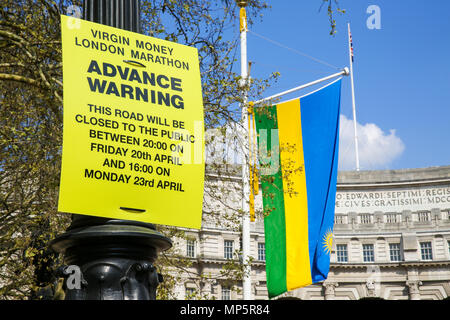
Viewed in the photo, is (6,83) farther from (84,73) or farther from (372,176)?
(372,176)

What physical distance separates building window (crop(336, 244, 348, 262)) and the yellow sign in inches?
2416

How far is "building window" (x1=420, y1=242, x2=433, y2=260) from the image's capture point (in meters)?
63.0

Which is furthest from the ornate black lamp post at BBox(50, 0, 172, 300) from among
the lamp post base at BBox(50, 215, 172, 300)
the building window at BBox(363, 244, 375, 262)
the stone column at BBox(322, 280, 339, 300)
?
the building window at BBox(363, 244, 375, 262)

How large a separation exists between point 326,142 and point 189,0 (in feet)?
44.1

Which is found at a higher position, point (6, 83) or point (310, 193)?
point (6, 83)

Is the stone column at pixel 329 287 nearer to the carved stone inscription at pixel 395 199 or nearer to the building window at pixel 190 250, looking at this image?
the carved stone inscription at pixel 395 199

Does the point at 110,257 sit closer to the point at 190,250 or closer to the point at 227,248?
the point at 190,250

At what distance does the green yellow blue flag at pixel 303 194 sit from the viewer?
Answer: 23.0 metres

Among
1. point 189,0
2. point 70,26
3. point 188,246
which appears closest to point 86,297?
point 70,26

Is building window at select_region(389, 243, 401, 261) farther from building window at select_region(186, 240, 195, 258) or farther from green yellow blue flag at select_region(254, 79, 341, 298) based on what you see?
green yellow blue flag at select_region(254, 79, 341, 298)

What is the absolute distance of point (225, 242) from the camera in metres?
63.6

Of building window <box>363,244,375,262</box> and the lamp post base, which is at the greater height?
the lamp post base

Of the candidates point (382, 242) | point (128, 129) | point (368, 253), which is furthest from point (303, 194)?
point (368, 253)
